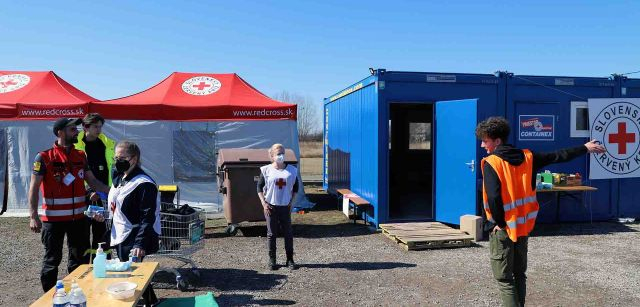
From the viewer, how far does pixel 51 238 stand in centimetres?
425

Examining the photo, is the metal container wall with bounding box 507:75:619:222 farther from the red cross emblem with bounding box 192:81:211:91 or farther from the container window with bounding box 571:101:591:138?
the red cross emblem with bounding box 192:81:211:91

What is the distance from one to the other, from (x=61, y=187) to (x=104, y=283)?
1642mm

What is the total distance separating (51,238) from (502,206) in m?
3.84

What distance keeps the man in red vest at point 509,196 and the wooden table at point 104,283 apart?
2530 mm

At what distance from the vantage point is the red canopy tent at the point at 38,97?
9703 mm

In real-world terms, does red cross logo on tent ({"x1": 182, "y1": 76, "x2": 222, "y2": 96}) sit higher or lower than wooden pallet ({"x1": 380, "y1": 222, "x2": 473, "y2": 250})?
higher

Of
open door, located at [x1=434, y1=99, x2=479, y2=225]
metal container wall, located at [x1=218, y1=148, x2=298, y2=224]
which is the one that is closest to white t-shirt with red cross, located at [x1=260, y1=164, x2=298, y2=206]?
metal container wall, located at [x1=218, y1=148, x2=298, y2=224]

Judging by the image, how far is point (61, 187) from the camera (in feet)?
14.1

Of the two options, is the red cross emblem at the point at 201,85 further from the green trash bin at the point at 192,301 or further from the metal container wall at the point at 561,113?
the green trash bin at the point at 192,301

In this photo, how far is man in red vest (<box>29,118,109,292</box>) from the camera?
4215 millimetres

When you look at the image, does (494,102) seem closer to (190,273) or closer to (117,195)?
(190,273)

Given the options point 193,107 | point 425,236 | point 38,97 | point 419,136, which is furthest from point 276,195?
point 419,136

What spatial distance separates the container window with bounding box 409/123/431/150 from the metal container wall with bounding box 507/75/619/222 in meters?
5.91

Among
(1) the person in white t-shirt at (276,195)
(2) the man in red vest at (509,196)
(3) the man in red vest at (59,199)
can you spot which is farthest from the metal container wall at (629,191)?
(3) the man in red vest at (59,199)
